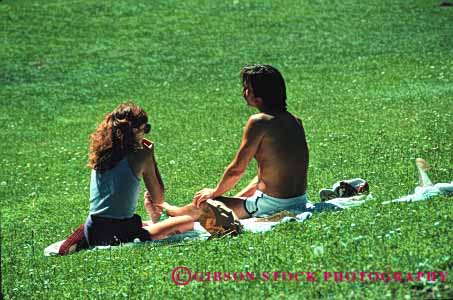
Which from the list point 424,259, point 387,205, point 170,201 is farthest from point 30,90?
point 424,259

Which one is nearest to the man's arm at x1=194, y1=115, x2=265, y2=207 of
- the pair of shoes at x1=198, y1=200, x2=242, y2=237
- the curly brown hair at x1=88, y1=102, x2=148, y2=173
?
the pair of shoes at x1=198, y1=200, x2=242, y2=237

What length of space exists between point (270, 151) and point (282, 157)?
14 cm

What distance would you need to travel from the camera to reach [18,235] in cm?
1246

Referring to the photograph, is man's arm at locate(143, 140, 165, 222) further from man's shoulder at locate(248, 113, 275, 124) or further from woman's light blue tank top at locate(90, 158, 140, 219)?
man's shoulder at locate(248, 113, 275, 124)

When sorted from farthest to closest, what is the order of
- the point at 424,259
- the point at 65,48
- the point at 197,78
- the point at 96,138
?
the point at 65,48 → the point at 197,78 → the point at 96,138 → the point at 424,259

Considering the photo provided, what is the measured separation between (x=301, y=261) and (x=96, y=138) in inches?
126

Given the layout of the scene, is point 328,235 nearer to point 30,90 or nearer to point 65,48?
point 30,90

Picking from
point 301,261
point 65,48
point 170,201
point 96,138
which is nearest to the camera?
point 301,261

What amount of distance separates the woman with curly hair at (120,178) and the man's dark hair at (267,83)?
1168mm

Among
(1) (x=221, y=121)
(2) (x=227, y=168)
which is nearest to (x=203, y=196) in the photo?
(2) (x=227, y=168)

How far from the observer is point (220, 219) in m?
9.54

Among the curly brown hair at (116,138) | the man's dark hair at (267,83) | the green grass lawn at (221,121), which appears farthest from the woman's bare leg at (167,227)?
the man's dark hair at (267,83)

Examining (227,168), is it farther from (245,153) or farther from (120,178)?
(120,178)

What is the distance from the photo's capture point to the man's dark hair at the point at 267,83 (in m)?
9.91
